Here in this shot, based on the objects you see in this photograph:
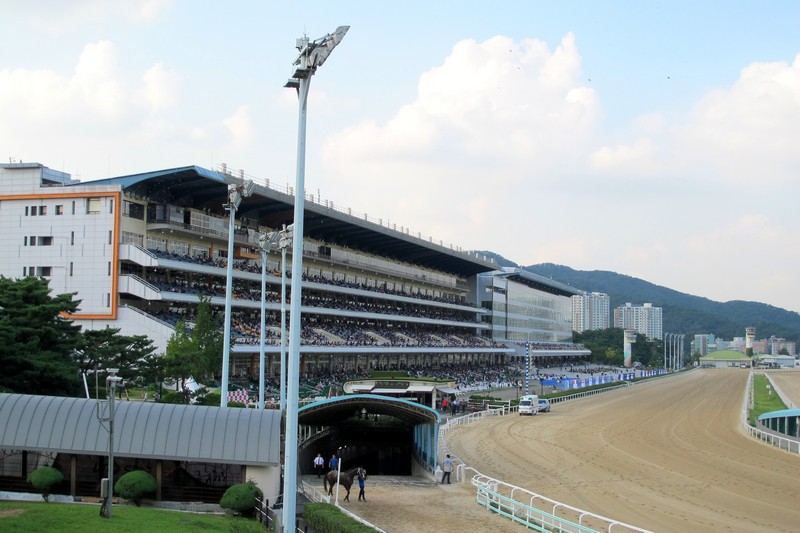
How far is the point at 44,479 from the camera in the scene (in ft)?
66.7

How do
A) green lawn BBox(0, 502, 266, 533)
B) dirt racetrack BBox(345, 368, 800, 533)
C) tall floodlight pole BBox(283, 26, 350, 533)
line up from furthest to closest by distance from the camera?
dirt racetrack BBox(345, 368, 800, 533), green lawn BBox(0, 502, 266, 533), tall floodlight pole BBox(283, 26, 350, 533)

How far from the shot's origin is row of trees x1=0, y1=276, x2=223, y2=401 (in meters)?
27.9

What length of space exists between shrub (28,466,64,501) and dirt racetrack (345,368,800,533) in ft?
26.5

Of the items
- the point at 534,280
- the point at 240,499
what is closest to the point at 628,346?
the point at 534,280

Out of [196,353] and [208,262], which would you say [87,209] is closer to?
[208,262]

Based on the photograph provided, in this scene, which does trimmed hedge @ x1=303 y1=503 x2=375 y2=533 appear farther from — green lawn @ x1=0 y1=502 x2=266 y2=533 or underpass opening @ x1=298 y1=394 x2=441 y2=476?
underpass opening @ x1=298 y1=394 x2=441 y2=476

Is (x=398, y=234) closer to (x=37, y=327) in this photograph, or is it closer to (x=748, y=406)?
(x=748, y=406)

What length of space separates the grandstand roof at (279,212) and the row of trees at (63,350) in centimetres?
797

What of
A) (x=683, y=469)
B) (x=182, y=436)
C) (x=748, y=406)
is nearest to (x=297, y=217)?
(x=182, y=436)

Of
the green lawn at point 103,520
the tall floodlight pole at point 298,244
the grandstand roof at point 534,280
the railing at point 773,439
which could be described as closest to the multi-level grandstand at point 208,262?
the green lawn at point 103,520

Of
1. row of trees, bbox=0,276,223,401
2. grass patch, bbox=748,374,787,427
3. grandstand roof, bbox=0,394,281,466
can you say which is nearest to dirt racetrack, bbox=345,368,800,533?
grass patch, bbox=748,374,787,427

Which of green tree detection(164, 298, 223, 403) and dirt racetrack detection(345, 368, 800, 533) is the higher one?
green tree detection(164, 298, 223, 403)

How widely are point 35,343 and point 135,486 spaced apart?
11007mm

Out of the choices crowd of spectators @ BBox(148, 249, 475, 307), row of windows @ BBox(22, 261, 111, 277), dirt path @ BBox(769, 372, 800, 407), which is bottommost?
dirt path @ BBox(769, 372, 800, 407)
